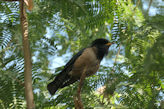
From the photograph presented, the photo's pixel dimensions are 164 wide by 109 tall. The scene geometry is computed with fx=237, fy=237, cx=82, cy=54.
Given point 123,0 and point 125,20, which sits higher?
point 123,0

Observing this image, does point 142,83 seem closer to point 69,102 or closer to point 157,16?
point 157,16

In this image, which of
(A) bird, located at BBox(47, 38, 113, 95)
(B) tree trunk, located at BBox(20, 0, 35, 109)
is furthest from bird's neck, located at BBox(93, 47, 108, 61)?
(B) tree trunk, located at BBox(20, 0, 35, 109)

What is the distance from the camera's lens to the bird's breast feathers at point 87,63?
3361mm

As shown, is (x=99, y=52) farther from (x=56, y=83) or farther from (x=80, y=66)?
(x=56, y=83)

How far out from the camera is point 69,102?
3090 millimetres

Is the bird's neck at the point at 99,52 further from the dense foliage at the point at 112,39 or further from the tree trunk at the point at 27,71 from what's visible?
the tree trunk at the point at 27,71

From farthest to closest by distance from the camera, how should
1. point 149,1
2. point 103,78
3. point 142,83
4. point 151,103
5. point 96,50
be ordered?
point 96,50 < point 103,78 < point 149,1 < point 142,83 < point 151,103

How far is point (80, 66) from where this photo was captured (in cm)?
351

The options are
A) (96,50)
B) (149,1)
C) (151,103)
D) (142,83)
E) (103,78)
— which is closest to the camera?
(151,103)

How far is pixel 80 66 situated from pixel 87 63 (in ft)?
0.44

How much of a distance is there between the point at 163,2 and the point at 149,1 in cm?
39

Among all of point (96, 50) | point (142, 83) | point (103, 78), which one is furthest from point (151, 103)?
point (96, 50)

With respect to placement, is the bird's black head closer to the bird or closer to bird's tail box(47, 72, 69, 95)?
the bird

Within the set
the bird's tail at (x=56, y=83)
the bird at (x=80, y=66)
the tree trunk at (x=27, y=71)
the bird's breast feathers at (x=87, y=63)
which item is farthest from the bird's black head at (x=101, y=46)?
the tree trunk at (x=27, y=71)
